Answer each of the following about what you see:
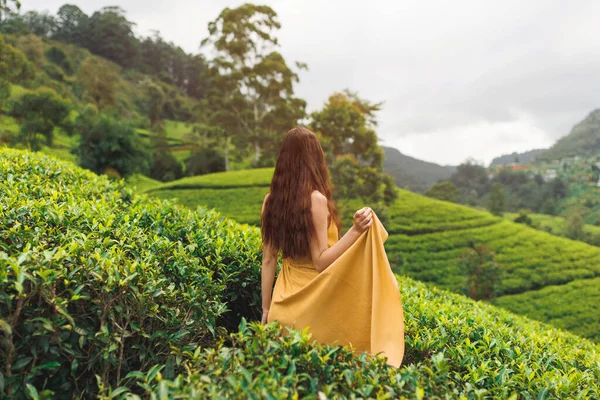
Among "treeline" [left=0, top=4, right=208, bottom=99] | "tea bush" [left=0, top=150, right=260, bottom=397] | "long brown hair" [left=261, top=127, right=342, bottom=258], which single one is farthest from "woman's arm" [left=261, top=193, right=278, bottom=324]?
"treeline" [left=0, top=4, right=208, bottom=99]

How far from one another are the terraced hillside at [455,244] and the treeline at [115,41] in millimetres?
40751

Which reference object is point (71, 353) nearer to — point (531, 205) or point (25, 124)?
point (25, 124)

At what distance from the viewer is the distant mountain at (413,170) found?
237 feet

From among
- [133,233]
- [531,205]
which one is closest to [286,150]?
[133,233]

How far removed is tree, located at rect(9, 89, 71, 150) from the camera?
23.5 meters

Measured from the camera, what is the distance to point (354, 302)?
2492 millimetres

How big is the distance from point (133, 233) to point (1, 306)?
1.17 metres

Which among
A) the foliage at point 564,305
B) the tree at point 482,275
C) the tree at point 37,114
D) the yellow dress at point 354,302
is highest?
the tree at point 37,114

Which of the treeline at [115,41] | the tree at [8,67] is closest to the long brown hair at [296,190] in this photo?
the tree at [8,67]

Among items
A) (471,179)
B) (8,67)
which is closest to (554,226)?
(471,179)

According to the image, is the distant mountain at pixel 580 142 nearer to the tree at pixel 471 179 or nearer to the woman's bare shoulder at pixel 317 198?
the tree at pixel 471 179

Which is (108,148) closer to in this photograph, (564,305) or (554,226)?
(564,305)

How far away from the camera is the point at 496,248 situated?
2077 centimetres

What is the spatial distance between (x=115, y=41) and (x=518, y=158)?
86821 mm
